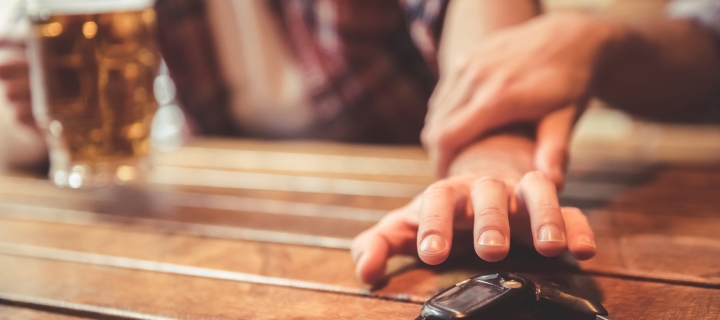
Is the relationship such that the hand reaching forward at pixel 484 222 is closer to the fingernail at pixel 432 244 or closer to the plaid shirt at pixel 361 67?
the fingernail at pixel 432 244

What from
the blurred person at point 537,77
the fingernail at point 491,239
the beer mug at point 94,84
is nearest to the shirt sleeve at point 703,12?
the blurred person at point 537,77

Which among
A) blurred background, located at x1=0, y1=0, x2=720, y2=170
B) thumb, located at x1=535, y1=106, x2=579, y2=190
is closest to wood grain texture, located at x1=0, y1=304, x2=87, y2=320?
thumb, located at x1=535, y1=106, x2=579, y2=190

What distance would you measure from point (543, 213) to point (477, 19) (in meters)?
0.51

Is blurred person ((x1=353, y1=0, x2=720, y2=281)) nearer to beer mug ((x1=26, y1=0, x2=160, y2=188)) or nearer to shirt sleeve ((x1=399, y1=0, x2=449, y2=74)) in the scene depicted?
shirt sleeve ((x1=399, y1=0, x2=449, y2=74))

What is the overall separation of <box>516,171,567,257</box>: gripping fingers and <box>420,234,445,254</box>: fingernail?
7cm

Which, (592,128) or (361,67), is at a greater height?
(361,67)

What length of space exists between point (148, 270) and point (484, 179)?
0.35m

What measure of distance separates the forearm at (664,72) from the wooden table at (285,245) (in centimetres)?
13

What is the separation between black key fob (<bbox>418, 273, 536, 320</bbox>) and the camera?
1.14 ft

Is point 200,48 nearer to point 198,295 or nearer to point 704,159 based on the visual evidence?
point 198,295

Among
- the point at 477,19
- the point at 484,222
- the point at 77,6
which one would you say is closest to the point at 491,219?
the point at 484,222

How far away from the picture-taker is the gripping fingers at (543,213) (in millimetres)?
402

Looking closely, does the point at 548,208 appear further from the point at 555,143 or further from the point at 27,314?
the point at 27,314

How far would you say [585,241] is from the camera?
0.42 meters
